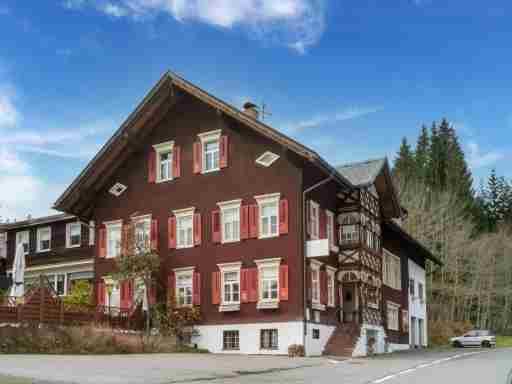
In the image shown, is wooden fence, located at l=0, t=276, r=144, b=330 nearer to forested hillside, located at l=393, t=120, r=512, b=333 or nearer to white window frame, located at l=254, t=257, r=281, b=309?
white window frame, located at l=254, t=257, r=281, b=309

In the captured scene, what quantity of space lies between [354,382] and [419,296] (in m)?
33.0

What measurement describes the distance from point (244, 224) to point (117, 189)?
8.20 m

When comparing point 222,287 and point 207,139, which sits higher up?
point 207,139

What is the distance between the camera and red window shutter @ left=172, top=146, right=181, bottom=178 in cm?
3647

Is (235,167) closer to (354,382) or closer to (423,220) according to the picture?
(354,382)

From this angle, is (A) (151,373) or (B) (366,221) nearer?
(A) (151,373)

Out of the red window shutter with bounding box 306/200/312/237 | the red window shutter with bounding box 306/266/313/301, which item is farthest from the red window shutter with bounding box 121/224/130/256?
the red window shutter with bounding box 306/266/313/301

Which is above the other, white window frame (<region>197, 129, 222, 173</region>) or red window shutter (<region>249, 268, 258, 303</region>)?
white window frame (<region>197, 129, 222, 173</region>)

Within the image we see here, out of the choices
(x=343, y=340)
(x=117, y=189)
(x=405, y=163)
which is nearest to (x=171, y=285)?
(x=117, y=189)

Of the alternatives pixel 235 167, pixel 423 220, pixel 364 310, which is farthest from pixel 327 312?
pixel 423 220

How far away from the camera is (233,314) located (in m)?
33.2

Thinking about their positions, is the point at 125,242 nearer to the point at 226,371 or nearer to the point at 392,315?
the point at 226,371

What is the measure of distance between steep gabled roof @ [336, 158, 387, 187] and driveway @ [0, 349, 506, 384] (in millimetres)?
10746

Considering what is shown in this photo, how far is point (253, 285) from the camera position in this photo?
32906 mm
